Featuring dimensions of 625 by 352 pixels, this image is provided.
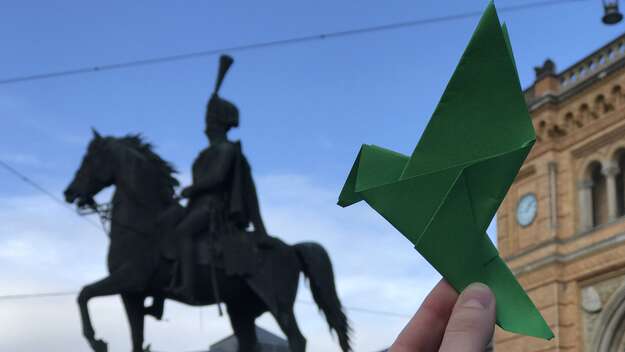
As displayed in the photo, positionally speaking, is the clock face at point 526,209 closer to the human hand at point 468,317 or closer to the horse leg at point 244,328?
the horse leg at point 244,328

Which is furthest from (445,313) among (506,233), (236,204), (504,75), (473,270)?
(506,233)

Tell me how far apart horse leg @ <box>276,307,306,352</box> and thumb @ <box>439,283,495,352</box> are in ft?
28.3

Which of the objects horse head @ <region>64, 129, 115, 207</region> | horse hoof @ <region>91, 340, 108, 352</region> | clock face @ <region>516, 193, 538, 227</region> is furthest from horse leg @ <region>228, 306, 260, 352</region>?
clock face @ <region>516, 193, 538, 227</region>

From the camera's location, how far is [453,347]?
1.76 meters

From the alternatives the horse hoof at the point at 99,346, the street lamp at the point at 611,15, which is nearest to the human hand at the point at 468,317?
the horse hoof at the point at 99,346

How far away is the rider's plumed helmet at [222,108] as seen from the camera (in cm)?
1117

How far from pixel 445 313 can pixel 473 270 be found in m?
0.15

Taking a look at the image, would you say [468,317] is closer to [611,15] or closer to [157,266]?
[157,266]

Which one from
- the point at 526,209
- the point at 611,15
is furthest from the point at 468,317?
the point at 526,209

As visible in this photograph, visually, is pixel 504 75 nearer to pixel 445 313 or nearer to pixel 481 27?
pixel 481 27

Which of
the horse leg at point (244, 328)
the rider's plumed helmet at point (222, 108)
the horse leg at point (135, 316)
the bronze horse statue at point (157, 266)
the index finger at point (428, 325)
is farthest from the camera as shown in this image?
the rider's plumed helmet at point (222, 108)

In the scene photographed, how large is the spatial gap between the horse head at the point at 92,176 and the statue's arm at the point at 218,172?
0.97 metres

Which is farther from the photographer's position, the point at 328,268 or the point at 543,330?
the point at 328,268

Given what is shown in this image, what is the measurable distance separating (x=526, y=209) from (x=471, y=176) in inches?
974
